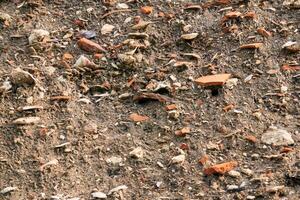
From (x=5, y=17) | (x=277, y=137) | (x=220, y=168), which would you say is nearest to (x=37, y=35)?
(x=5, y=17)

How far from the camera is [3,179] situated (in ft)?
9.32

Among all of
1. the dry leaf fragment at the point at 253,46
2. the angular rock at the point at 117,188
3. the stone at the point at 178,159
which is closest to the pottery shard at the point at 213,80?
the dry leaf fragment at the point at 253,46

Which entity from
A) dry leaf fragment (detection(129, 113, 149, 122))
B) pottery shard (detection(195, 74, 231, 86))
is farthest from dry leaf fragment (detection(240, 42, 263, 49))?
dry leaf fragment (detection(129, 113, 149, 122))

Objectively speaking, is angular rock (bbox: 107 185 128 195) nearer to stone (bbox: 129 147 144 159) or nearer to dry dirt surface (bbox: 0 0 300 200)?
dry dirt surface (bbox: 0 0 300 200)

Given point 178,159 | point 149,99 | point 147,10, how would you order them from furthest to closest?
1. point 147,10
2. point 149,99
3. point 178,159

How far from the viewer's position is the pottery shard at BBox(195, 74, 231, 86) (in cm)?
312

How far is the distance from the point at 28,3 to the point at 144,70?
82 cm

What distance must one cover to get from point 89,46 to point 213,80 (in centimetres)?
68

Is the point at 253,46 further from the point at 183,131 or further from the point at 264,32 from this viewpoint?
the point at 183,131

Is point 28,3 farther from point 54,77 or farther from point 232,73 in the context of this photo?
point 232,73

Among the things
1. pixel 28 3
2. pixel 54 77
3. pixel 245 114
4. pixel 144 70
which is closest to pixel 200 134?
pixel 245 114

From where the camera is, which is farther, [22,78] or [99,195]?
[22,78]

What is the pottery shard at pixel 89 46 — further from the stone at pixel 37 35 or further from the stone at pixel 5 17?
the stone at pixel 5 17

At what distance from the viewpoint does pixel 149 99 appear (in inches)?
123
